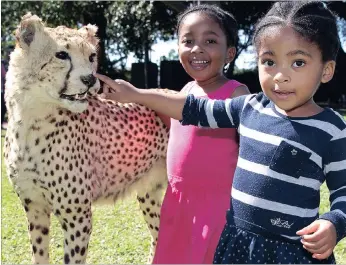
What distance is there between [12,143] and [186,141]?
0.94 m

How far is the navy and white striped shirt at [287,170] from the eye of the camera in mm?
1816

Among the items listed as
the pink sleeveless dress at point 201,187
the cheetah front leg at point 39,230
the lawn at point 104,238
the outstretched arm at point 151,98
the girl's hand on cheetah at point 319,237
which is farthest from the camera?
the lawn at point 104,238

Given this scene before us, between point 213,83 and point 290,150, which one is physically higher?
point 213,83

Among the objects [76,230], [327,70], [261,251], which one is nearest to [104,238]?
[76,230]

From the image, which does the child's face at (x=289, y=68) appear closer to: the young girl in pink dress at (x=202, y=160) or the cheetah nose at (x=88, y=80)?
the young girl in pink dress at (x=202, y=160)

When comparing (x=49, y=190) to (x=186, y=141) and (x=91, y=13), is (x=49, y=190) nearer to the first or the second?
(x=186, y=141)

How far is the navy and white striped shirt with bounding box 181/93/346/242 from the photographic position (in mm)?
1816

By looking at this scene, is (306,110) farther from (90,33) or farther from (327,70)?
(90,33)

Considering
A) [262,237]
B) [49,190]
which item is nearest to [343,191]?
[262,237]

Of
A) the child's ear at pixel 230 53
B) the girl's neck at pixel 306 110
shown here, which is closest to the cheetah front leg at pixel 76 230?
the child's ear at pixel 230 53

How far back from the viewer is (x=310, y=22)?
1827mm

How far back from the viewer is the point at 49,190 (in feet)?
9.25

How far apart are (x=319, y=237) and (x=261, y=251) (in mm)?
275

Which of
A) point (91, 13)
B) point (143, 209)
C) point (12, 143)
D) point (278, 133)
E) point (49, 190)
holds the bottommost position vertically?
point (143, 209)
